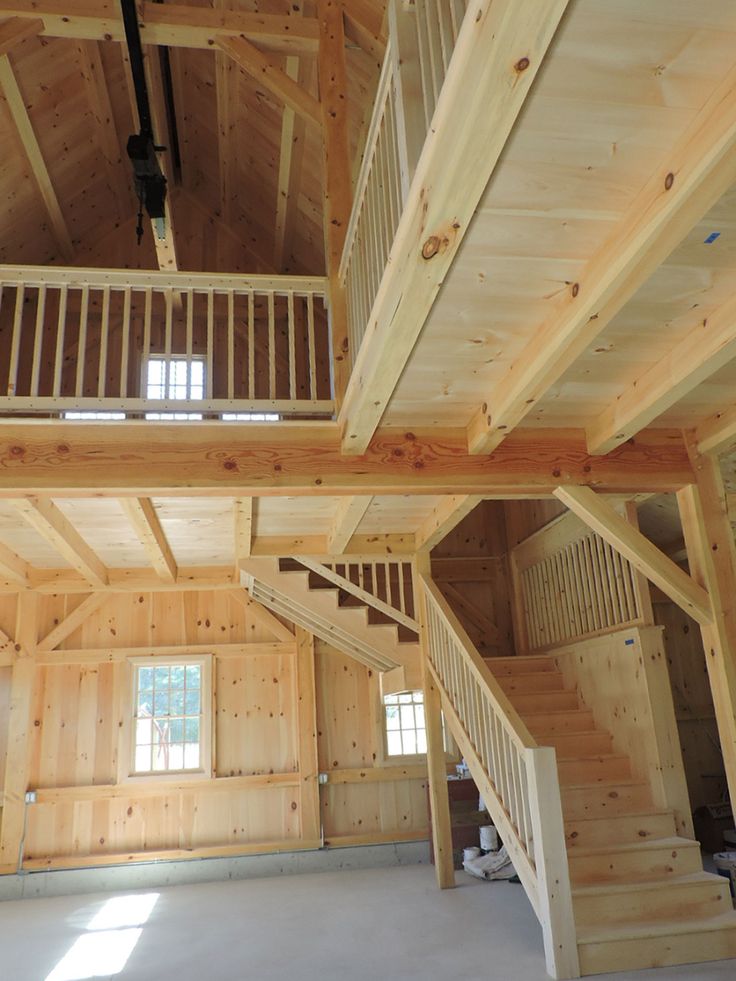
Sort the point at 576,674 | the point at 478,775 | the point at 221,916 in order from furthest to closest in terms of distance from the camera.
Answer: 1. the point at 576,674
2. the point at 221,916
3. the point at 478,775

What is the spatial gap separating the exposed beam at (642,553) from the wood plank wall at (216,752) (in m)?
4.28

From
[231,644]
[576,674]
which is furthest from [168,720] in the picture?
[576,674]

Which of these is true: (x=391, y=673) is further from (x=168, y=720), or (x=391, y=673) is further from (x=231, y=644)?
(x=168, y=720)

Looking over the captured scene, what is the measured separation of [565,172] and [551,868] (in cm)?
365

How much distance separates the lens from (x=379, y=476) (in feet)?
15.2

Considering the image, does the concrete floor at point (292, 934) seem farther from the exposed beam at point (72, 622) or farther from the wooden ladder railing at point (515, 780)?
the exposed beam at point (72, 622)

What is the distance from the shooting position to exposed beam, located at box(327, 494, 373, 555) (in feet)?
17.9

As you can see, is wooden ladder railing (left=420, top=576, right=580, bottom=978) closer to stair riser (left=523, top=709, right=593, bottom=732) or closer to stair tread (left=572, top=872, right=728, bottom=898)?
stair tread (left=572, top=872, right=728, bottom=898)

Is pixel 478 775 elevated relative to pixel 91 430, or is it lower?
lower

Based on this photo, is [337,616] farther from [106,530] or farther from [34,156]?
[34,156]

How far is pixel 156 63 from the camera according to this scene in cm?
747

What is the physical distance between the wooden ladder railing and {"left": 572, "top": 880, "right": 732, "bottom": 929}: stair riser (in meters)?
0.35

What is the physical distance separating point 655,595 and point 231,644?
4313 millimetres

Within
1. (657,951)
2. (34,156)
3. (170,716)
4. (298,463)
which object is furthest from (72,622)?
(657,951)
